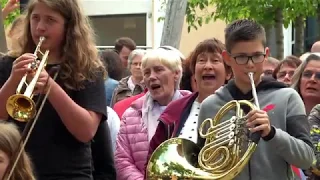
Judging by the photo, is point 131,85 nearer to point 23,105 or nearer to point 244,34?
point 244,34

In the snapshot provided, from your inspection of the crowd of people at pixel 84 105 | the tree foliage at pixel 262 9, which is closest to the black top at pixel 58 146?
the crowd of people at pixel 84 105

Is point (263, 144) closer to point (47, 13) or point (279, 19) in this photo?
point (47, 13)

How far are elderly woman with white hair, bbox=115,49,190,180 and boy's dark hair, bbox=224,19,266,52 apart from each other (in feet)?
3.89

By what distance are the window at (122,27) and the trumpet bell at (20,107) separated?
16.9m

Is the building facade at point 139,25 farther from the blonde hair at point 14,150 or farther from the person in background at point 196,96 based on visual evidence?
the blonde hair at point 14,150

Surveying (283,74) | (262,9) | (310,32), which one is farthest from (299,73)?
(310,32)

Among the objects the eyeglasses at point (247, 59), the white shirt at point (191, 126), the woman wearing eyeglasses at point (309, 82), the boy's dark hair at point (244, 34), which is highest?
the boy's dark hair at point (244, 34)

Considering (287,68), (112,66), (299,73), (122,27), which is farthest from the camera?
(122,27)

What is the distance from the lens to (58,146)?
3.50 m

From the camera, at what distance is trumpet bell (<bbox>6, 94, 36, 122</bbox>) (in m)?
3.11

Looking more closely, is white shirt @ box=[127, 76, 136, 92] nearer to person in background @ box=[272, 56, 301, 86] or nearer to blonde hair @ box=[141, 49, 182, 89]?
person in background @ box=[272, 56, 301, 86]

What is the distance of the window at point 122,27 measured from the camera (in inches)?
796

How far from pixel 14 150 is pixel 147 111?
1.92 metres

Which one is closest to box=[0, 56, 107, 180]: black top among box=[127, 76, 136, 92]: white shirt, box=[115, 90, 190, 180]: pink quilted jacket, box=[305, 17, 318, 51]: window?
box=[115, 90, 190, 180]: pink quilted jacket
